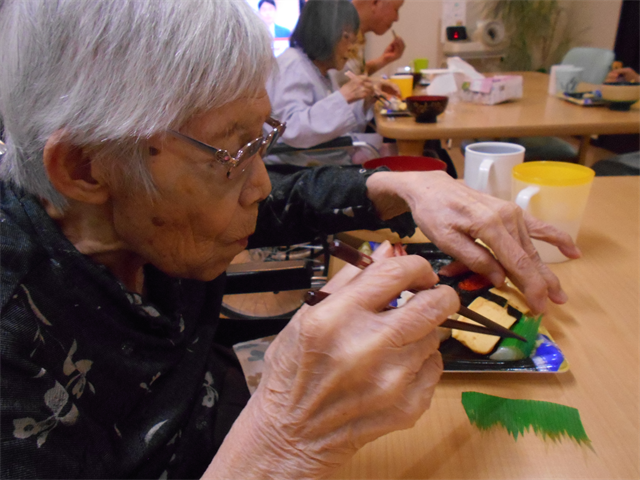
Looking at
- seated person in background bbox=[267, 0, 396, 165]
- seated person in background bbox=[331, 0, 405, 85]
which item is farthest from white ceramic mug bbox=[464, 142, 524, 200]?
seated person in background bbox=[331, 0, 405, 85]

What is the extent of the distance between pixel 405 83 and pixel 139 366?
232cm

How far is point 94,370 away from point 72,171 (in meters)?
0.26

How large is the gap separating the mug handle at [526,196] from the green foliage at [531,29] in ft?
13.3

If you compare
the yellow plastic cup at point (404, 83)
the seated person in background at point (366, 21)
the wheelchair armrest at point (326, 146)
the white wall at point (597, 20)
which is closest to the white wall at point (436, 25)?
the white wall at point (597, 20)

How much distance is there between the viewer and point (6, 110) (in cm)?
52

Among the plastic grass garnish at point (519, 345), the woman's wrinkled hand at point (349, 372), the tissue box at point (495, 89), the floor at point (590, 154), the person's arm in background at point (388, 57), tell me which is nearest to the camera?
the woman's wrinkled hand at point (349, 372)

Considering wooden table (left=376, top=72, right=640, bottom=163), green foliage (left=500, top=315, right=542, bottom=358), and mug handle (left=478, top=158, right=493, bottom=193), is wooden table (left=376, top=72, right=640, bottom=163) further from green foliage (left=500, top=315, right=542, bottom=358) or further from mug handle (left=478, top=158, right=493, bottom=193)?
green foliage (left=500, top=315, right=542, bottom=358)

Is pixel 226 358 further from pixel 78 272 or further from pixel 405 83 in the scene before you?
pixel 405 83

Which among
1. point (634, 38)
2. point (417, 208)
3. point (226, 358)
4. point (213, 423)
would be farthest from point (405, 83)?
point (634, 38)

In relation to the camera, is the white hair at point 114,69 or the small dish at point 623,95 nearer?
the white hair at point 114,69

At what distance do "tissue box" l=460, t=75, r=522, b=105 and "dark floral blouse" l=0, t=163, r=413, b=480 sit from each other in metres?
1.92

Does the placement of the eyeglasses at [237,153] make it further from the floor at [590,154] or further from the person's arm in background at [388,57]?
the floor at [590,154]

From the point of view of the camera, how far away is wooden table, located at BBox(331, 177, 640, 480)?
1.61 ft

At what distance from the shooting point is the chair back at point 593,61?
290 cm
